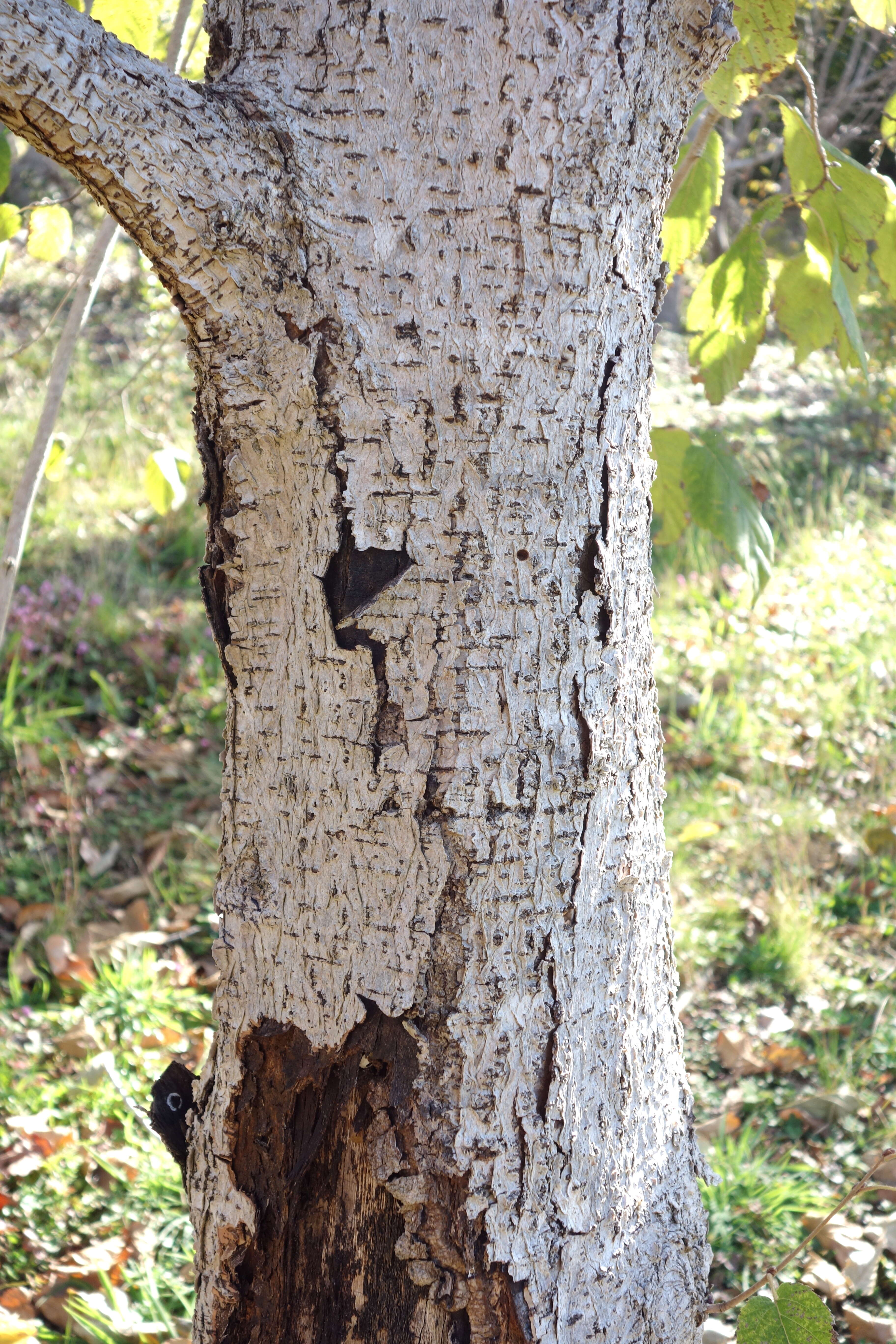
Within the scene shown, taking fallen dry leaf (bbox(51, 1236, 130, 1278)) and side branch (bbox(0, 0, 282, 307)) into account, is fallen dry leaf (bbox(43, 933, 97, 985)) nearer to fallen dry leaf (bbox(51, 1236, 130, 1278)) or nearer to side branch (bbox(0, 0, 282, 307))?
fallen dry leaf (bbox(51, 1236, 130, 1278))

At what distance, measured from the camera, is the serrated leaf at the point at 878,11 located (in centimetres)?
113

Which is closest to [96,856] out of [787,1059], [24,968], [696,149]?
[24,968]

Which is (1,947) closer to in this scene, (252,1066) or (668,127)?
(252,1066)

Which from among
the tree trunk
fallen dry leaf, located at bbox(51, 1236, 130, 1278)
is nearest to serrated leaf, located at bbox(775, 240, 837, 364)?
the tree trunk

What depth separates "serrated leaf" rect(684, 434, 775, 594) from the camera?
4.49 ft

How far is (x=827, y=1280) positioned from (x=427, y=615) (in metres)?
1.57

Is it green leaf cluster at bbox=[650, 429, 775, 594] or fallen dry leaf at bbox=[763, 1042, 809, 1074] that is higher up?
green leaf cluster at bbox=[650, 429, 775, 594]

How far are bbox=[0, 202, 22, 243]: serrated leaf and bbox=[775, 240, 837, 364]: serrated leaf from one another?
109 centimetres

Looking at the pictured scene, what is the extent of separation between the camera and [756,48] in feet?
3.67

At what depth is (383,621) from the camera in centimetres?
83

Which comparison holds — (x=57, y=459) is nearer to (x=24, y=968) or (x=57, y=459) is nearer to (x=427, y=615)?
(x=427, y=615)

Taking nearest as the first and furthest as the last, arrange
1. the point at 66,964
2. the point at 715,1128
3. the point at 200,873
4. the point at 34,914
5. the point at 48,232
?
1. the point at 48,232
2. the point at 715,1128
3. the point at 66,964
4. the point at 34,914
5. the point at 200,873

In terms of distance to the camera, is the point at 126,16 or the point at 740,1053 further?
the point at 740,1053

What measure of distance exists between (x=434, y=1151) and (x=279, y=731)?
391mm
